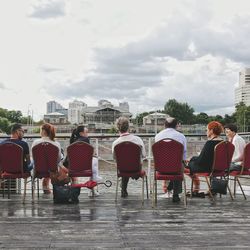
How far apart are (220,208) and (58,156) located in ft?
8.65

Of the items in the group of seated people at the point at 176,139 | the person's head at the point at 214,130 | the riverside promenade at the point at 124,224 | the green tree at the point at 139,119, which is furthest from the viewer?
the green tree at the point at 139,119

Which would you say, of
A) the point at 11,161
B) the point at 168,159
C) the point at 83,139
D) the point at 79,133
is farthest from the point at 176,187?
the point at 11,161

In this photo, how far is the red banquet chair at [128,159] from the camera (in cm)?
797

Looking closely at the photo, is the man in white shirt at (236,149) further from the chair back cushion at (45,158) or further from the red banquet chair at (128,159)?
the chair back cushion at (45,158)

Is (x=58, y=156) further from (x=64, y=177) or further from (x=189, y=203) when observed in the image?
(x=189, y=203)

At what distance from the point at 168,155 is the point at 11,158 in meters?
2.44


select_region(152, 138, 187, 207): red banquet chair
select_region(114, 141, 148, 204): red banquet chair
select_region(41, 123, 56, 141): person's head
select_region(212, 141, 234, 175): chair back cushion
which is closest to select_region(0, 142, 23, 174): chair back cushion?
select_region(41, 123, 56, 141): person's head

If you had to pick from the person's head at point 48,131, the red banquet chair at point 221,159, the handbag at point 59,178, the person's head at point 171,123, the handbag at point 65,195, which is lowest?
the handbag at point 65,195

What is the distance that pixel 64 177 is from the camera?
324 inches

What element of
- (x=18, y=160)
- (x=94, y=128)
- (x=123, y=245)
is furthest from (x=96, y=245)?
(x=94, y=128)

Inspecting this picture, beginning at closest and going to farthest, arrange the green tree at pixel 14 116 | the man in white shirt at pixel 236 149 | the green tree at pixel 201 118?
the man in white shirt at pixel 236 149 → the green tree at pixel 201 118 → the green tree at pixel 14 116

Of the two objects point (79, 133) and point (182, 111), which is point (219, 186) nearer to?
point (79, 133)

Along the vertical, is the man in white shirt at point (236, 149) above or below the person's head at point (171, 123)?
below

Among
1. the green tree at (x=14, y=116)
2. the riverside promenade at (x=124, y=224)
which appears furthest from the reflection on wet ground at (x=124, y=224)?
the green tree at (x=14, y=116)
